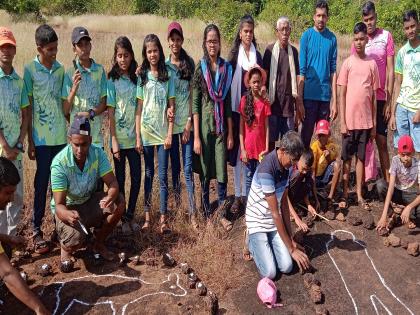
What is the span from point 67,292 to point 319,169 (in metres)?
3.42

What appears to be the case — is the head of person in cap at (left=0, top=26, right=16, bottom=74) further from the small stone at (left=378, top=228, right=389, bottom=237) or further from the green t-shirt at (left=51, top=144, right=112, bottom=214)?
the small stone at (left=378, top=228, right=389, bottom=237)


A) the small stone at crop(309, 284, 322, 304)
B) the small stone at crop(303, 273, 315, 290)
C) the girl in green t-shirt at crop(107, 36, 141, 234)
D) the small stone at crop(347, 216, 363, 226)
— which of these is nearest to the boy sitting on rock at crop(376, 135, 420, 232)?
the small stone at crop(347, 216, 363, 226)

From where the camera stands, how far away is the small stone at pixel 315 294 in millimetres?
4324

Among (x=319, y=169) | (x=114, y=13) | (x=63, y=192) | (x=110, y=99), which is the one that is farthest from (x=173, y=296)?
(x=114, y=13)

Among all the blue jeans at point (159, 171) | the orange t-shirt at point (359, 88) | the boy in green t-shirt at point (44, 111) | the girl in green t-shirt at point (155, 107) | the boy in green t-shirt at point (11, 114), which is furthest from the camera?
the orange t-shirt at point (359, 88)

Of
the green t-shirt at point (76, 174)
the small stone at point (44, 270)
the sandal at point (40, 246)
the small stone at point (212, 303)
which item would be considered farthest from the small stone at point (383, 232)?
the sandal at point (40, 246)

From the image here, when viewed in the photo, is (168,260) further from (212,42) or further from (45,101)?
(212,42)

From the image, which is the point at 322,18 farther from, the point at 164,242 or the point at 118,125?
the point at 164,242

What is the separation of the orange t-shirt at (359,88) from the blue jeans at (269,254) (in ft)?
6.30

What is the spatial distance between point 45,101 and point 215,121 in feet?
6.35

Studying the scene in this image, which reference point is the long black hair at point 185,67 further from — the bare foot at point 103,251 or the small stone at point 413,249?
the small stone at point 413,249

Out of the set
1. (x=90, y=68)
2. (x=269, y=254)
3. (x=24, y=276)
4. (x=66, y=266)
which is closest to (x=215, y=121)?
(x=90, y=68)

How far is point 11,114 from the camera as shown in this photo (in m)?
4.68

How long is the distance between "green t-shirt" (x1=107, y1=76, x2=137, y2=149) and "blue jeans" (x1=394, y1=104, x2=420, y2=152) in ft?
11.1
